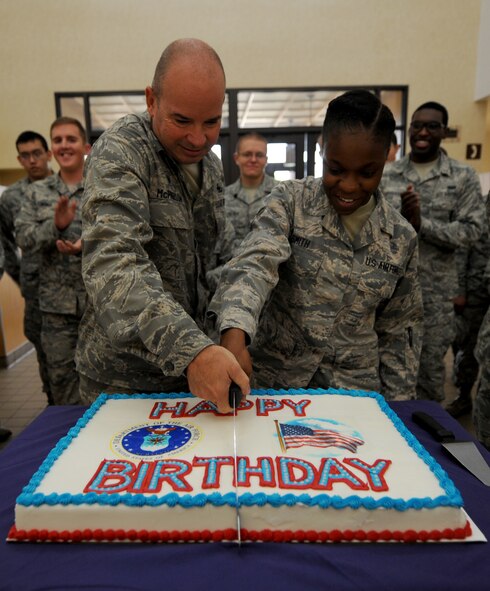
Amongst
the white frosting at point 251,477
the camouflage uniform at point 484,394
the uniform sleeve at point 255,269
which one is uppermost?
the uniform sleeve at point 255,269

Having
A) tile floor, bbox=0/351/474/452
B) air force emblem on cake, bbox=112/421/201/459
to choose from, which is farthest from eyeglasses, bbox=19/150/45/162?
air force emblem on cake, bbox=112/421/201/459

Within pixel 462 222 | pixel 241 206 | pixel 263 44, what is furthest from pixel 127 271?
pixel 263 44

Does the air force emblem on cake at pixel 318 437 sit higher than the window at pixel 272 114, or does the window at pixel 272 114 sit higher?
the window at pixel 272 114

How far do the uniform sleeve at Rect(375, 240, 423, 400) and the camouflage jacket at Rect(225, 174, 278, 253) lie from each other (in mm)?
2230

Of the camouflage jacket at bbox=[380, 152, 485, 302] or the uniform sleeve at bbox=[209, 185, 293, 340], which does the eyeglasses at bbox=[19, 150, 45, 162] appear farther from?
the uniform sleeve at bbox=[209, 185, 293, 340]

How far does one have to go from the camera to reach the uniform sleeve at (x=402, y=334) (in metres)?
1.27

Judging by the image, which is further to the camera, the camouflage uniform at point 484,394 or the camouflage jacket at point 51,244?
the camouflage jacket at point 51,244

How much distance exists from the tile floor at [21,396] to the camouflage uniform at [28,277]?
0.22 metres

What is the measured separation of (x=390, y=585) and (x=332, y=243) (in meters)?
0.85

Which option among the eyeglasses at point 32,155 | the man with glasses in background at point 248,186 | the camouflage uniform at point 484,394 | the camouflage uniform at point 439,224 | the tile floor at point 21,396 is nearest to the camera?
the camouflage uniform at point 484,394

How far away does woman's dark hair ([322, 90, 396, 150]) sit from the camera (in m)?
1.09

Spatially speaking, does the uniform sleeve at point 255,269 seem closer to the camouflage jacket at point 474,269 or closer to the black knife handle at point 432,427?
the black knife handle at point 432,427

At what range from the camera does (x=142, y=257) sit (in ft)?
3.26

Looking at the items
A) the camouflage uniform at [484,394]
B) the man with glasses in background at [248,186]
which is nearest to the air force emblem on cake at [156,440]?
the camouflage uniform at [484,394]
